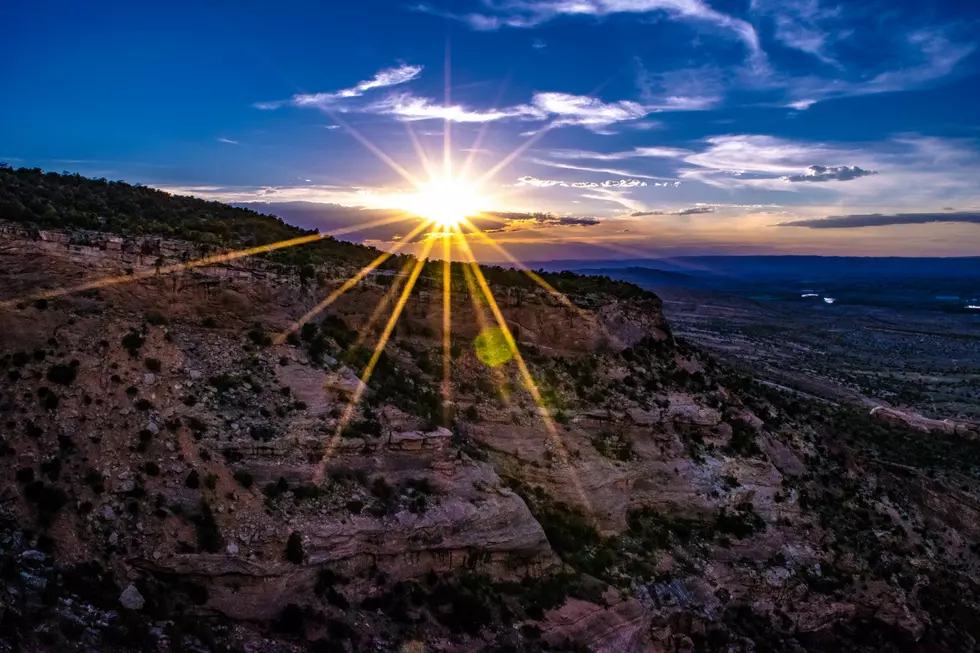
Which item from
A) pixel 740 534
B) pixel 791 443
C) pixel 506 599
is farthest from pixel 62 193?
pixel 791 443

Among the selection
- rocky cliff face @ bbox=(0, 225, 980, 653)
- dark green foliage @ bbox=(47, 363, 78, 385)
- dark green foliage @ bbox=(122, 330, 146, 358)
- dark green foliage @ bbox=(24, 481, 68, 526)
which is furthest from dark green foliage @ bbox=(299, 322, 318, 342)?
dark green foliage @ bbox=(24, 481, 68, 526)

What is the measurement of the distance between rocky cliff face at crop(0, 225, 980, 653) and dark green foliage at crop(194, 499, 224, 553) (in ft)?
0.25

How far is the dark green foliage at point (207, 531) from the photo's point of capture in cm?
1547

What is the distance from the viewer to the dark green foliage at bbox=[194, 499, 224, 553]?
15.5 meters

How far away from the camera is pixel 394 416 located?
20688 millimetres

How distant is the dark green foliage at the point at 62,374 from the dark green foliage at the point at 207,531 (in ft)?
16.1

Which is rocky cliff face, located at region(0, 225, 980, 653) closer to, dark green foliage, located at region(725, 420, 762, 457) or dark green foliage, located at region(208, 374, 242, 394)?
dark green foliage, located at region(208, 374, 242, 394)

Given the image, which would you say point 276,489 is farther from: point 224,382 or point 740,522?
point 740,522

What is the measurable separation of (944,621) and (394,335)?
26941 millimetres

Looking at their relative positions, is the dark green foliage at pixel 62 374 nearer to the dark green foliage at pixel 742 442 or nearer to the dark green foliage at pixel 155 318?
the dark green foliage at pixel 155 318

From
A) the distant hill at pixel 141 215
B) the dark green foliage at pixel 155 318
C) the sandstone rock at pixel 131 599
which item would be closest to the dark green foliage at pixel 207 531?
the sandstone rock at pixel 131 599

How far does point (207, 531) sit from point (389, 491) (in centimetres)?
506

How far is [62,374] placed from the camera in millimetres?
16766

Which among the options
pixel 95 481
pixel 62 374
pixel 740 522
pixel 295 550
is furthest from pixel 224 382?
pixel 740 522
